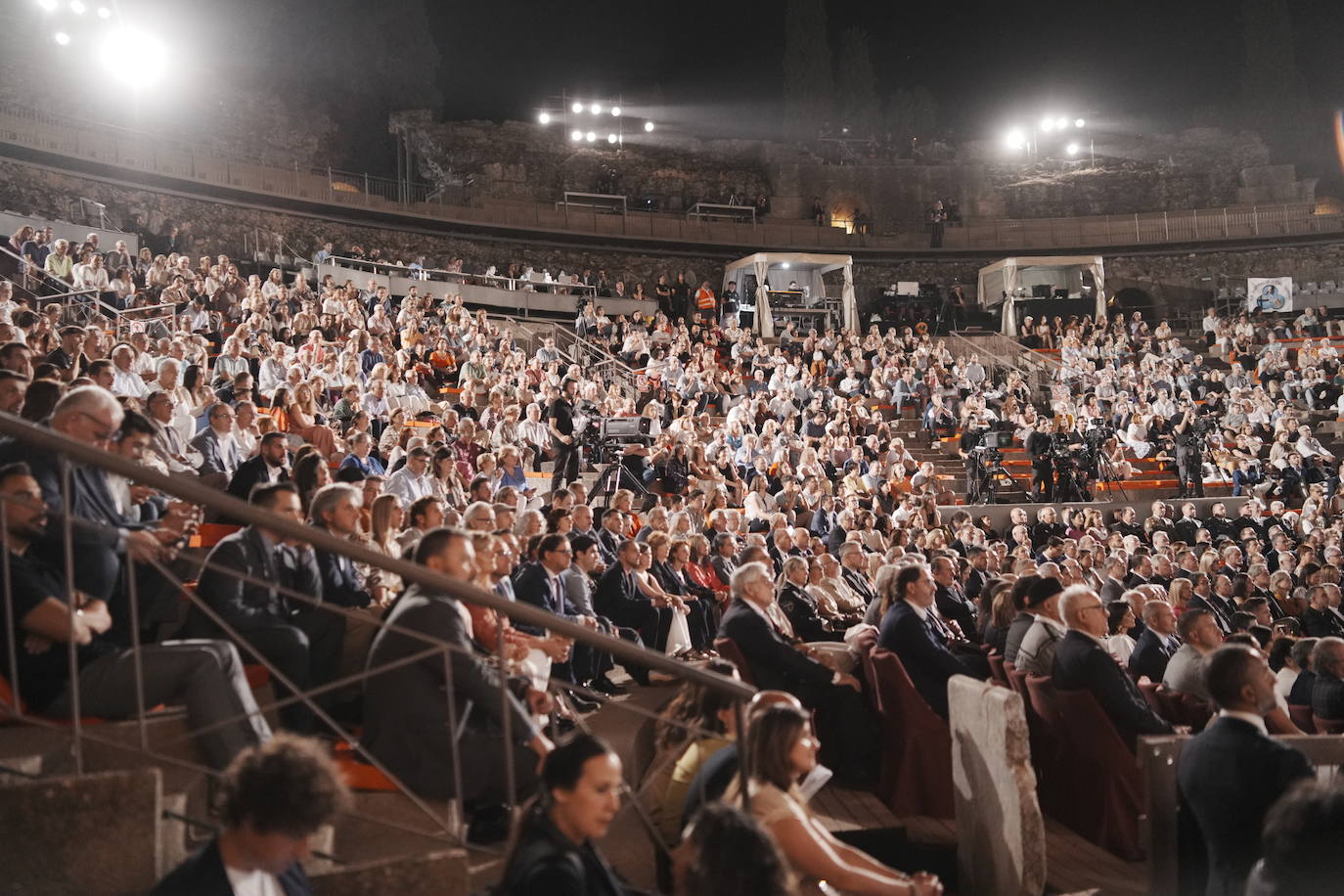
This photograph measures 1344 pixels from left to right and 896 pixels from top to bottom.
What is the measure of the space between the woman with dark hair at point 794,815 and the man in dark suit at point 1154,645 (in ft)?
11.4

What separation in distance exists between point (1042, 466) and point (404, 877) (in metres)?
12.6

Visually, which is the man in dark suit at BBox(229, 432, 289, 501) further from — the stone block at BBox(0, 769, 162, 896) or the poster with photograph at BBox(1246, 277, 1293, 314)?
the poster with photograph at BBox(1246, 277, 1293, 314)

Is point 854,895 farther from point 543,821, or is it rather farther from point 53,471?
point 53,471

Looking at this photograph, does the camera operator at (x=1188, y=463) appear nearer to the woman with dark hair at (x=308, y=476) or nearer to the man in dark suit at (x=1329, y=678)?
the man in dark suit at (x=1329, y=678)

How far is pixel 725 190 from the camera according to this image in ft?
92.4

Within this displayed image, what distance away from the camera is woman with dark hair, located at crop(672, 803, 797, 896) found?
1.82m

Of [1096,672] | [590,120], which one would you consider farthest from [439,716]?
[590,120]

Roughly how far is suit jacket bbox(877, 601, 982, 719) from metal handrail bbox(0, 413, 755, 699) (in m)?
2.34

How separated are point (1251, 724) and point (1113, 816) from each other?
1.42m

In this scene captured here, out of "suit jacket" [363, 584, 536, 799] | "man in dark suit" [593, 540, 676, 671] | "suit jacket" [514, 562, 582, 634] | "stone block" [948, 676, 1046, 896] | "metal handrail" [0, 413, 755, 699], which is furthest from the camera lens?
"man in dark suit" [593, 540, 676, 671]

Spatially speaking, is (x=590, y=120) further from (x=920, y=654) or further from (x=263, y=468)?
(x=920, y=654)

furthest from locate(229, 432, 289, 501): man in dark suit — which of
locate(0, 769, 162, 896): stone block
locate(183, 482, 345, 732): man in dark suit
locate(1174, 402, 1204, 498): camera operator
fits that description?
locate(1174, 402, 1204, 498): camera operator

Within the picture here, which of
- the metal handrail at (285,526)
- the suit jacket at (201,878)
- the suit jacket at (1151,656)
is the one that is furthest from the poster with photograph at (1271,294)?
the suit jacket at (201,878)

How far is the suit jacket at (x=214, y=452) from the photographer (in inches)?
229
